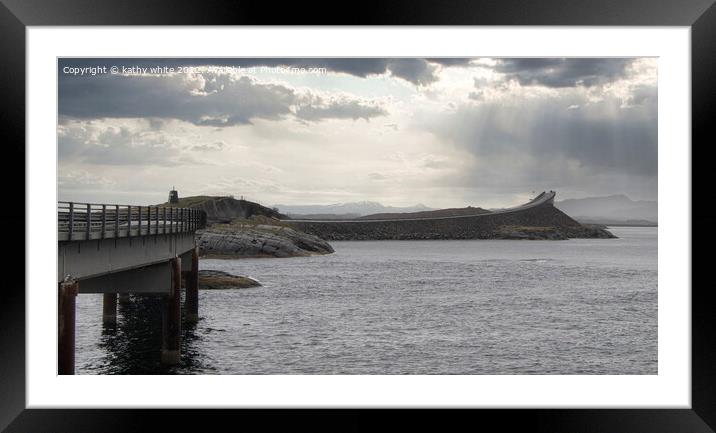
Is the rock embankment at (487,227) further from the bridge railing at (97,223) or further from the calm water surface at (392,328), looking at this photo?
the bridge railing at (97,223)

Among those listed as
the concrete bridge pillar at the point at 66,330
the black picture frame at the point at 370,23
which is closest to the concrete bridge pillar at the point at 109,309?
the concrete bridge pillar at the point at 66,330

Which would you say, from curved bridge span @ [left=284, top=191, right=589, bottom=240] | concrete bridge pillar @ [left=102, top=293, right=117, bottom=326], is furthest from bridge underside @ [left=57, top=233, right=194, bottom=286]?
curved bridge span @ [left=284, top=191, right=589, bottom=240]

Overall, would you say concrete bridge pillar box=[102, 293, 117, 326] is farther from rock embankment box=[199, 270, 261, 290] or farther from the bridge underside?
rock embankment box=[199, 270, 261, 290]

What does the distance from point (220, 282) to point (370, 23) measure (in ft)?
158

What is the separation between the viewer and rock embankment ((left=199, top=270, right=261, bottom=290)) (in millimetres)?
57656

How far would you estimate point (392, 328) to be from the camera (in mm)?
46000

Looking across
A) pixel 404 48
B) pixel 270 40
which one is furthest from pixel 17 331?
pixel 404 48

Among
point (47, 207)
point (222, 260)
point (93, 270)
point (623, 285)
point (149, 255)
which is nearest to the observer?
point (47, 207)

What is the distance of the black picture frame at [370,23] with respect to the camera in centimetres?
1309

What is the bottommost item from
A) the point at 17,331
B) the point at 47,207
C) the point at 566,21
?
the point at 17,331

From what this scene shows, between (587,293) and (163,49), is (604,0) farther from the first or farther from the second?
(587,293)

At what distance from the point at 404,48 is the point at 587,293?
178 ft

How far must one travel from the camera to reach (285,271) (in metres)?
81.6

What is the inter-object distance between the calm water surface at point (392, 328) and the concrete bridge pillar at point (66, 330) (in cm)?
927
